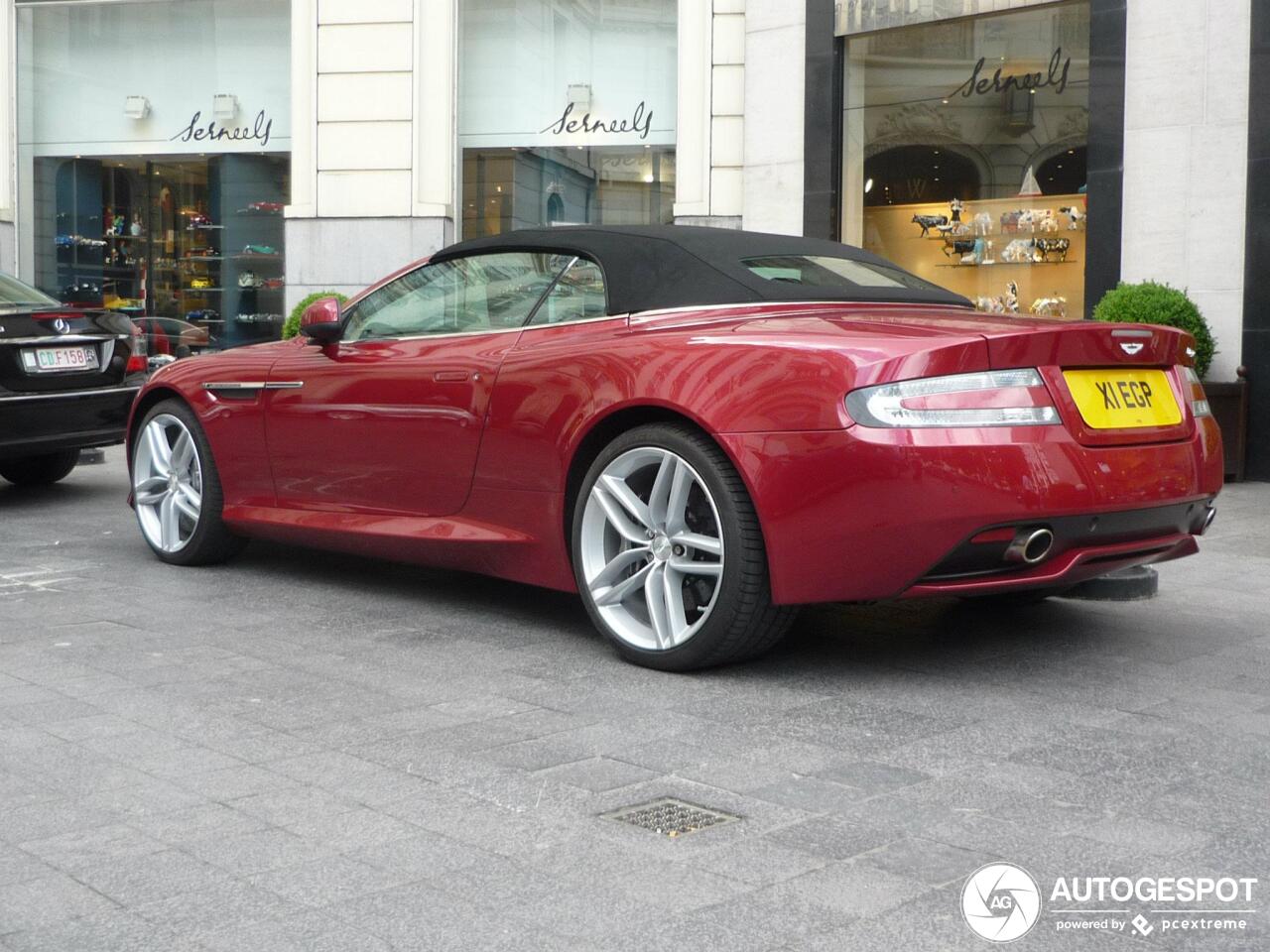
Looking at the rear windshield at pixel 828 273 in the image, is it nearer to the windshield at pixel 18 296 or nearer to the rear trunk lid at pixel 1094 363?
the rear trunk lid at pixel 1094 363

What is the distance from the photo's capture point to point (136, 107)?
→ 1636 centimetres

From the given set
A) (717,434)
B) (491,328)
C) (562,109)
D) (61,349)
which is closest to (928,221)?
(562,109)

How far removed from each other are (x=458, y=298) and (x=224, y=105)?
11619 millimetres

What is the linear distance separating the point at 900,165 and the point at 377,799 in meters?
10.9

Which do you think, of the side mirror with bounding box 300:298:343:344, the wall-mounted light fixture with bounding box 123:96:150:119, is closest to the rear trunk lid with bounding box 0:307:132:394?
the side mirror with bounding box 300:298:343:344

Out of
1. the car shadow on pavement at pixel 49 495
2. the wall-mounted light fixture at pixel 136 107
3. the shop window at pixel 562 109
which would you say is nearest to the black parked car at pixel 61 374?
the car shadow on pavement at pixel 49 495

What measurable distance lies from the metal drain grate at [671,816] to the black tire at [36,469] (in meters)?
7.33

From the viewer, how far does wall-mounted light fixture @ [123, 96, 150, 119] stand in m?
16.3

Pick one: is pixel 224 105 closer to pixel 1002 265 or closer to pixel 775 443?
pixel 1002 265

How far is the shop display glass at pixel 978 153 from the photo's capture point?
1195cm

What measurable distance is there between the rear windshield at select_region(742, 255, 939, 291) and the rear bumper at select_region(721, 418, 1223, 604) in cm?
92

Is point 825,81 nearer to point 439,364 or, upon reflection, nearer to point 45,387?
point 45,387

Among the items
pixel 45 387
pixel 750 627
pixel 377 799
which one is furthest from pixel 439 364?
pixel 45 387

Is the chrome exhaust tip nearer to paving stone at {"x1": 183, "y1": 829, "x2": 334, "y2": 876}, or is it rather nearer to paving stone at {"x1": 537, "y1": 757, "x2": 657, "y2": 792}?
paving stone at {"x1": 537, "y1": 757, "x2": 657, "y2": 792}
